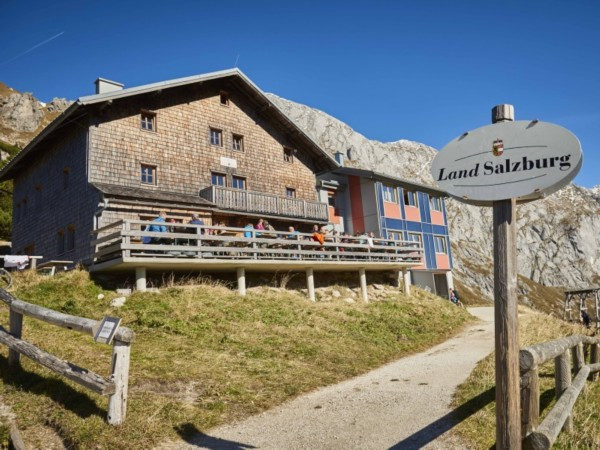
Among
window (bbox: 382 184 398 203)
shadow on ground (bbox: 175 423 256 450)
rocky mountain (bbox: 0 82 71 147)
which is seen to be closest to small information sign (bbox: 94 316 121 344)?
shadow on ground (bbox: 175 423 256 450)

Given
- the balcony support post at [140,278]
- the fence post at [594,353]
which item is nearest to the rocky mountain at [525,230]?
the balcony support post at [140,278]

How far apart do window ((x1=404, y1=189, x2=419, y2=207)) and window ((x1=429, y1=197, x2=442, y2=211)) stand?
6.92 feet

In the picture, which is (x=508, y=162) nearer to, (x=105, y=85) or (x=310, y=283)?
(x=310, y=283)

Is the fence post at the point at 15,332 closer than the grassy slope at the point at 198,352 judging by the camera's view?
No

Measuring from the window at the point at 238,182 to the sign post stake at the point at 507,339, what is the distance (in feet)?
70.5

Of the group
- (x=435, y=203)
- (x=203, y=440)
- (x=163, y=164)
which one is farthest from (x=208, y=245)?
(x=435, y=203)

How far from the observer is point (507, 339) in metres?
3.96

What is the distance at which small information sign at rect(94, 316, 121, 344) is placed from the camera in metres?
6.41

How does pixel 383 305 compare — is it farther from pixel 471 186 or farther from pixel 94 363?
pixel 471 186

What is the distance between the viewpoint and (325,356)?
39.1ft

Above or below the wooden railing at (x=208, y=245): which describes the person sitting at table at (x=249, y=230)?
above

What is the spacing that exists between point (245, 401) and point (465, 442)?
369 centimetres

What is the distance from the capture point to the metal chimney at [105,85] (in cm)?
2230

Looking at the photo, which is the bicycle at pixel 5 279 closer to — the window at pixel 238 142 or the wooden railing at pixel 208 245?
the wooden railing at pixel 208 245
